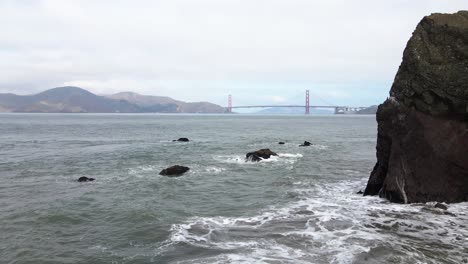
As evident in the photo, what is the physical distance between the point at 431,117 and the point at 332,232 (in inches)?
344

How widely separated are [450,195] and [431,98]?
5197mm

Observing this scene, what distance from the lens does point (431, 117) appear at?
19844 millimetres

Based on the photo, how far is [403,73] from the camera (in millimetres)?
21375

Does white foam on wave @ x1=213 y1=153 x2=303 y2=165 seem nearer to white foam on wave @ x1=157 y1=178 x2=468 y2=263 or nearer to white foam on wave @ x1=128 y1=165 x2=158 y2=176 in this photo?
white foam on wave @ x1=128 y1=165 x2=158 y2=176

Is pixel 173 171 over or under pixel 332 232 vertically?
over

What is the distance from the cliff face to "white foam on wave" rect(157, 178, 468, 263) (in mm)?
1112

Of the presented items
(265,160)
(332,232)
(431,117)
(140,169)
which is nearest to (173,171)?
(140,169)

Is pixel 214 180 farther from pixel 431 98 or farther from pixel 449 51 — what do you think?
pixel 449 51

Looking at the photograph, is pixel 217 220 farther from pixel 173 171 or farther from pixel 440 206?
pixel 173 171

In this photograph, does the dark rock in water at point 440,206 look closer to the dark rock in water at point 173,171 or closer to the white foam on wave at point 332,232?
the white foam on wave at point 332,232

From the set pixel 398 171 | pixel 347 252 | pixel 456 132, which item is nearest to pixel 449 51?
pixel 456 132

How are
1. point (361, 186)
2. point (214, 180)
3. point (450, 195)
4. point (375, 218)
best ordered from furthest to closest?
point (214, 180) < point (361, 186) < point (450, 195) < point (375, 218)

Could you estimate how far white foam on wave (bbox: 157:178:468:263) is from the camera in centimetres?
1370

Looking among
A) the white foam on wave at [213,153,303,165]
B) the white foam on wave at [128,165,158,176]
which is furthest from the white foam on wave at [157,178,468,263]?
the white foam on wave at [213,153,303,165]
